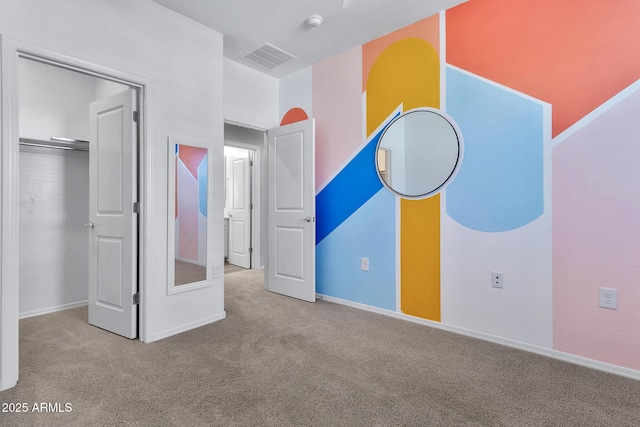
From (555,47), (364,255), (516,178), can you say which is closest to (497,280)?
(516,178)

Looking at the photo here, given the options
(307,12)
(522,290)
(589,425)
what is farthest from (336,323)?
(307,12)

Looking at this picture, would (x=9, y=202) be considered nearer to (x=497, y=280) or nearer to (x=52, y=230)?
(x=52, y=230)

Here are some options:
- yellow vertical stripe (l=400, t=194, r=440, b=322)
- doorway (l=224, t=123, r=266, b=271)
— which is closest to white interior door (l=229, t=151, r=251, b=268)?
doorway (l=224, t=123, r=266, b=271)

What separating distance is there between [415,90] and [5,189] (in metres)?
3.07

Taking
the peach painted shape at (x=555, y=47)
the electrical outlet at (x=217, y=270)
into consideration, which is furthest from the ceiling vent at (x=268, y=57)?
the electrical outlet at (x=217, y=270)

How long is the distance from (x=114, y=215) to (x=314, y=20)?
2.38 metres

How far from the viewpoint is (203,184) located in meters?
2.96

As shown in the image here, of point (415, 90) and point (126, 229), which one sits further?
point (415, 90)

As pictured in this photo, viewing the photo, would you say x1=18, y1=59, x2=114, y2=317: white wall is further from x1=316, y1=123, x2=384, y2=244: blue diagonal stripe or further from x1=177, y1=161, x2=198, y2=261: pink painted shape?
x1=316, y1=123, x2=384, y2=244: blue diagonal stripe

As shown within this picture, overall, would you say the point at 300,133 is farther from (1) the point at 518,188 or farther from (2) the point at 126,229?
(1) the point at 518,188

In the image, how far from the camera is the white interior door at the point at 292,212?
3607 millimetres

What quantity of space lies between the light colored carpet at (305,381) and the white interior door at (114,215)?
230 mm

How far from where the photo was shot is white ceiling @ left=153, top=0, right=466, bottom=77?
8.68 feet

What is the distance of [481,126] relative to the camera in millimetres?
2617
